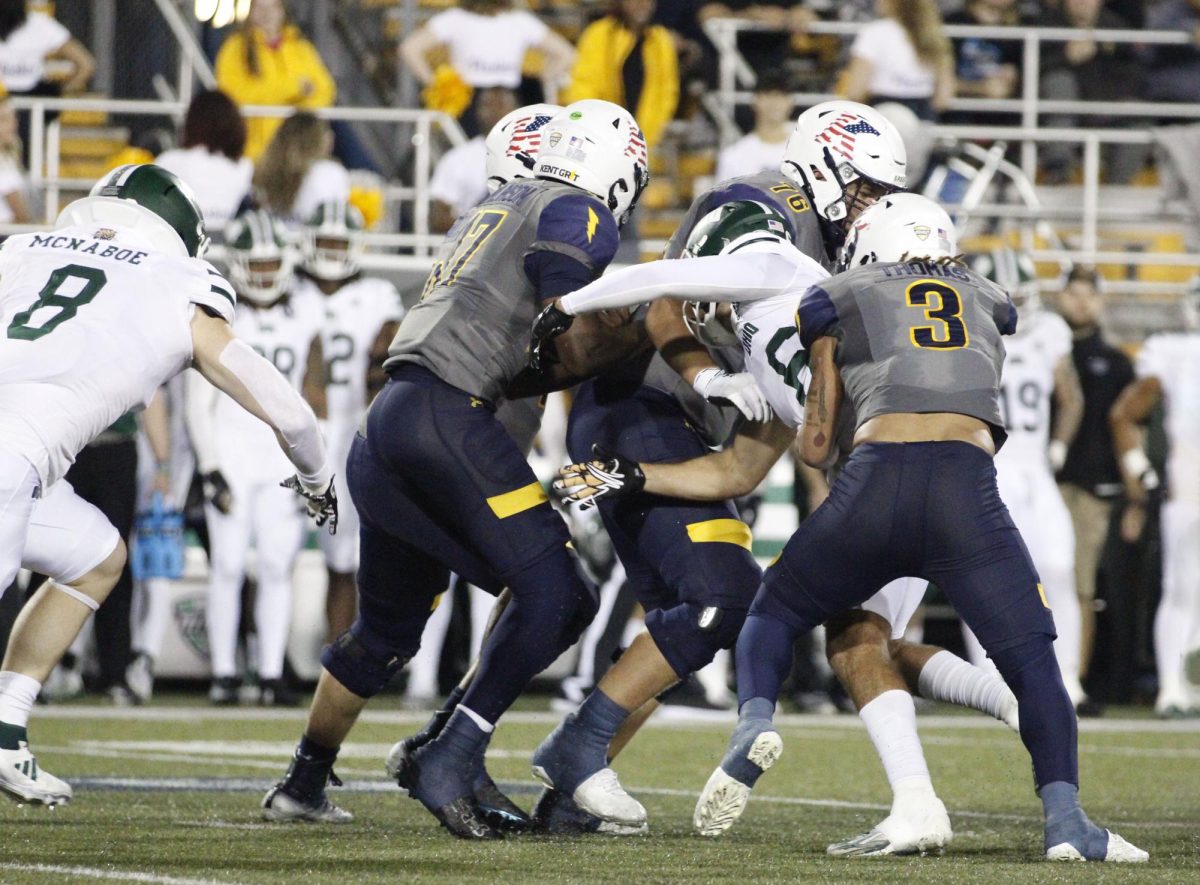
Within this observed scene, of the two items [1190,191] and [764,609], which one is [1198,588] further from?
[764,609]

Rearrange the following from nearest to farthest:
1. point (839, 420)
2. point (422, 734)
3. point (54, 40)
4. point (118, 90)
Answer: point (839, 420) < point (422, 734) < point (54, 40) < point (118, 90)

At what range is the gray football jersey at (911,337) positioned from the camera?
15.9 ft

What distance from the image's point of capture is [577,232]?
5184 mm

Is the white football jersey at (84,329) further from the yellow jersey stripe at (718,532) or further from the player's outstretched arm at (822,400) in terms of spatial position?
the player's outstretched arm at (822,400)

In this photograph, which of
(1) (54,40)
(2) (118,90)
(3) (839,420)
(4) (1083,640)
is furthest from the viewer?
(2) (118,90)

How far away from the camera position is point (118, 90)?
44.0ft

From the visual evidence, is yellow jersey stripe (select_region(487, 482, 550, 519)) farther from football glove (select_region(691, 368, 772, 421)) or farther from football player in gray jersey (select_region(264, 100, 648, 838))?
football glove (select_region(691, 368, 772, 421))

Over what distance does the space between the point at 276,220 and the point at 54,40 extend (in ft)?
8.45

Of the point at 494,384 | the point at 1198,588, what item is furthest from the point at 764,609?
the point at 1198,588

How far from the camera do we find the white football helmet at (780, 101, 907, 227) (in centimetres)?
557

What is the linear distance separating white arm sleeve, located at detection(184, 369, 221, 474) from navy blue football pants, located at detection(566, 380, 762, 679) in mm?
4294

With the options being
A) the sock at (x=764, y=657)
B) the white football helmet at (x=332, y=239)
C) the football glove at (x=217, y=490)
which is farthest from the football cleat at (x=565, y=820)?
the white football helmet at (x=332, y=239)

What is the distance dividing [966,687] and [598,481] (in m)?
1.04

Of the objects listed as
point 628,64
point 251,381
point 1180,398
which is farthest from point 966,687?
point 628,64
